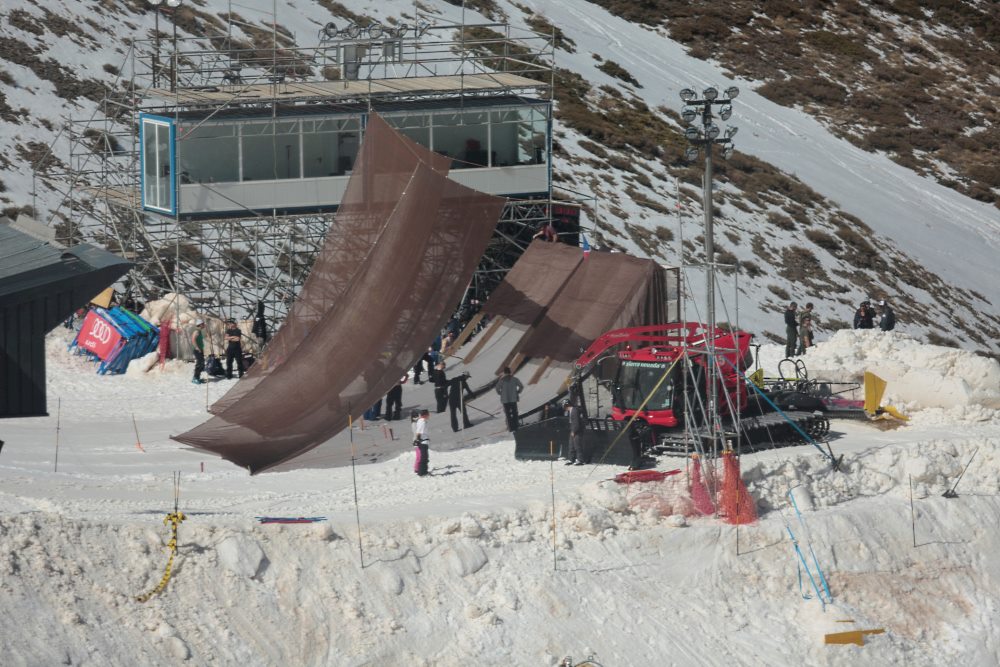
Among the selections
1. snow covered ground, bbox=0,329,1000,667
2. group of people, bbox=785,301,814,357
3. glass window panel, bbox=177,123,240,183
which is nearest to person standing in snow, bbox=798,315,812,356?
group of people, bbox=785,301,814,357

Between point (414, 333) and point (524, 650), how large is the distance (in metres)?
7.37

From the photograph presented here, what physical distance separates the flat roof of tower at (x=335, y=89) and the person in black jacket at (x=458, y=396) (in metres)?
11.2

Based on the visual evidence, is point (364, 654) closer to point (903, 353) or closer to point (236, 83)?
point (903, 353)

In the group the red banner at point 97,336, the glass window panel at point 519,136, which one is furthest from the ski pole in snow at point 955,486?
the red banner at point 97,336

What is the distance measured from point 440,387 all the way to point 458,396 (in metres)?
0.54

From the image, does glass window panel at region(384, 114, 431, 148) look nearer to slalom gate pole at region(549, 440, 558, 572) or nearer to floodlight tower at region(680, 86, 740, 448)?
floodlight tower at region(680, 86, 740, 448)

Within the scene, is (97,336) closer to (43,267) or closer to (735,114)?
(43,267)

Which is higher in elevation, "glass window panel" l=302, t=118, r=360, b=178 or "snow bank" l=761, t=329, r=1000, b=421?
"glass window panel" l=302, t=118, r=360, b=178

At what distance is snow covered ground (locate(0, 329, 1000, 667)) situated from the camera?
14.5 meters

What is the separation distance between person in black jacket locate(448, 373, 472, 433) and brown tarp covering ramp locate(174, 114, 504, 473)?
165 centimetres

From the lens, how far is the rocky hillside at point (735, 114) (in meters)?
46.6

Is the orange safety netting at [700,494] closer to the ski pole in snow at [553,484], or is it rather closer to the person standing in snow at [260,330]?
the ski pole in snow at [553,484]

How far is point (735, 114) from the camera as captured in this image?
65.1 m

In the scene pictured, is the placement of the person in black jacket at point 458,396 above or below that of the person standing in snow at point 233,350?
above
